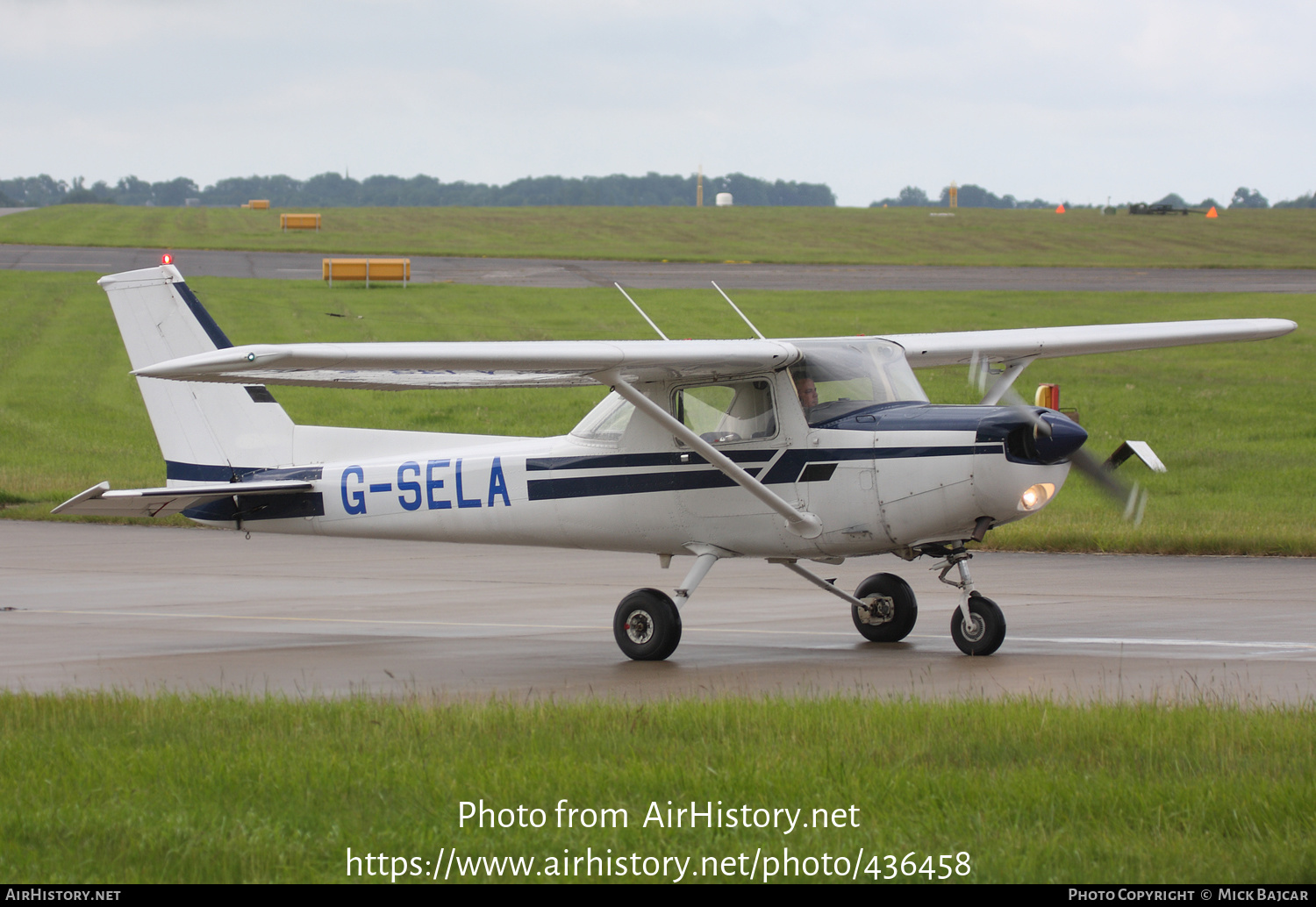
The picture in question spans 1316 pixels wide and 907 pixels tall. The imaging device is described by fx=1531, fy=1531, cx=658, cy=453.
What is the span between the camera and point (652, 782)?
6938mm

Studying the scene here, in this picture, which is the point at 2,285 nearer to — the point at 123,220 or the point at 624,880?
the point at 123,220

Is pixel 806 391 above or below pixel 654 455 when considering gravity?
above

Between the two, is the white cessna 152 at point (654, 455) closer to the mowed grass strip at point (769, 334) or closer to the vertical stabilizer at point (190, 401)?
the vertical stabilizer at point (190, 401)

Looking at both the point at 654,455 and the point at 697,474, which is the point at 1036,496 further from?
the point at 654,455

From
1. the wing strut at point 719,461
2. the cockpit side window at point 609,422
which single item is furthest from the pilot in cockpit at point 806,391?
the cockpit side window at point 609,422

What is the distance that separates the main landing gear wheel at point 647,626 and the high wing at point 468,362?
179 cm

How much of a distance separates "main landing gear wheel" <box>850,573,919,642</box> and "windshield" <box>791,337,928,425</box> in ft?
5.78

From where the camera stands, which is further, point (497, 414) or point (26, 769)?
point (497, 414)

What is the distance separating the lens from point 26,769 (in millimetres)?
7336

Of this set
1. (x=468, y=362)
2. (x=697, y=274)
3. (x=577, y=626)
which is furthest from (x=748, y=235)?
(x=468, y=362)

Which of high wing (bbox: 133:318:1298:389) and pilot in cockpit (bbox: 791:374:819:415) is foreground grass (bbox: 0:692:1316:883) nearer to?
high wing (bbox: 133:318:1298:389)

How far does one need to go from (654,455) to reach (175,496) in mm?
4496

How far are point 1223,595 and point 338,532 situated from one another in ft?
29.0

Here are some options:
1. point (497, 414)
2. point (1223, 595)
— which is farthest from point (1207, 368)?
point (1223, 595)
